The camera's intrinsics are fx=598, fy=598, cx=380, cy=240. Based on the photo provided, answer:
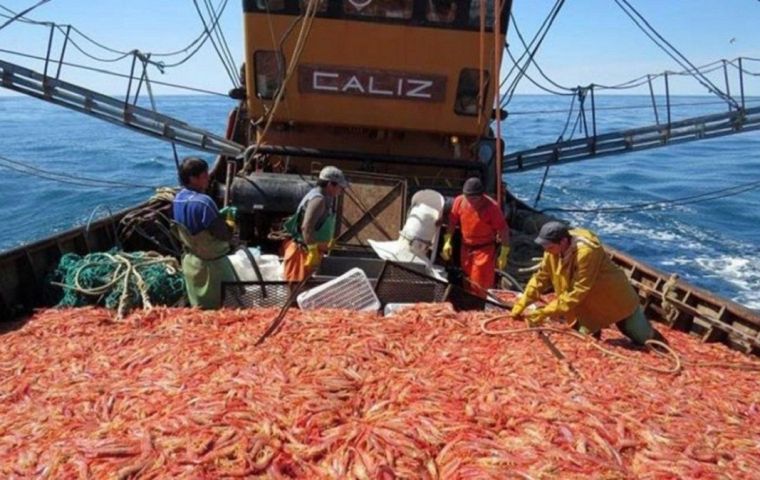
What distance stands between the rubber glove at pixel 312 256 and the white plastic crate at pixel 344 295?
31 centimetres

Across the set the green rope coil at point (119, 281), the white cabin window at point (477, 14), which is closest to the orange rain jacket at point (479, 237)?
the white cabin window at point (477, 14)

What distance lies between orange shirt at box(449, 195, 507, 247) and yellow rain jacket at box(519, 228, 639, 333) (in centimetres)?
187

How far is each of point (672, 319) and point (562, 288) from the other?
3370 mm

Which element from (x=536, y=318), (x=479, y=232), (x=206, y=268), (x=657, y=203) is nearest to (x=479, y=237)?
(x=479, y=232)

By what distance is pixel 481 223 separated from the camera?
7.86 m

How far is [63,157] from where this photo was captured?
3441 cm

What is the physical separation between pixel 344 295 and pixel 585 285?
2.56 meters

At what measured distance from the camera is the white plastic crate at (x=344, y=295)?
655 centimetres

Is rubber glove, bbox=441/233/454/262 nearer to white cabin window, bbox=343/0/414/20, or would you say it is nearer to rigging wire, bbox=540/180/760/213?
white cabin window, bbox=343/0/414/20

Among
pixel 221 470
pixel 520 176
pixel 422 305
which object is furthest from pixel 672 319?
pixel 520 176

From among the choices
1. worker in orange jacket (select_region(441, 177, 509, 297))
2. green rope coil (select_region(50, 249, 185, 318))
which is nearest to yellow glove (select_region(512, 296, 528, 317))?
worker in orange jacket (select_region(441, 177, 509, 297))

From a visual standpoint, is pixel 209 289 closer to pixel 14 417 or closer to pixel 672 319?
pixel 14 417

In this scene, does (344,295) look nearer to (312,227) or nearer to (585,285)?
(312,227)

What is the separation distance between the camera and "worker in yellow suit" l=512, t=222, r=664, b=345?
5613 millimetres
